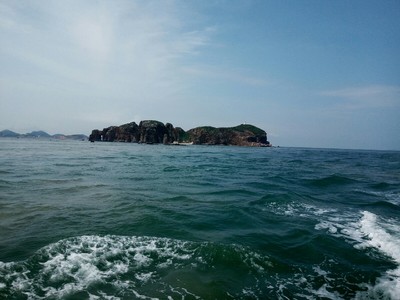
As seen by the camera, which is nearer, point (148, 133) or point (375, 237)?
point (375, 237)

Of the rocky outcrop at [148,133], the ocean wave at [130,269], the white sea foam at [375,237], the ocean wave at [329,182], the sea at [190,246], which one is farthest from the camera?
the rocky outcrop at [148,133]

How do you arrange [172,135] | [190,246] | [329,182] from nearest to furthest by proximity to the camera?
[190,246] < [329,182] < [172,135]

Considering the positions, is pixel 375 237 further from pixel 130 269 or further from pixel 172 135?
pixel 172 135

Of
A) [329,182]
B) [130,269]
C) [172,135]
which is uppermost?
[172,135]

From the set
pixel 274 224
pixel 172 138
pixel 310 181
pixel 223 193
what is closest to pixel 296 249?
pixel 274 224

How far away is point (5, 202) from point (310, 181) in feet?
82.0

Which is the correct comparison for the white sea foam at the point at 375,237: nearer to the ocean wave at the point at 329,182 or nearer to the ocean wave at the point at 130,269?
the ocean wave at the point at 130,269

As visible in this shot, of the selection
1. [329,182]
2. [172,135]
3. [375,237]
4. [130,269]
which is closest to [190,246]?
[130,269]

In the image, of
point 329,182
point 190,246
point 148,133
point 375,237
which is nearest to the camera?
point 190,246

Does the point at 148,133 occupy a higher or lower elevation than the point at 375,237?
higher

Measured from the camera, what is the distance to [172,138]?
182500 millimetres

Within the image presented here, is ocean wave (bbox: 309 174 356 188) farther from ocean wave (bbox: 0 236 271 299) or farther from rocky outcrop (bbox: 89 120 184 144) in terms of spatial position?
rocky outcrop (bbox: 89 120 184 144)

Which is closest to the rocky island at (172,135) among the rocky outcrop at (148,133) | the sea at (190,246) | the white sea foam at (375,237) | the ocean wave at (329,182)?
the rocky outcrop at (148,133)

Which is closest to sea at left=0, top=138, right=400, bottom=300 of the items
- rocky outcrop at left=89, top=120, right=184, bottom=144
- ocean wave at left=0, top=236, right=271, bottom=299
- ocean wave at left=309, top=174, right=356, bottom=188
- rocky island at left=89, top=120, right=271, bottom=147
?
ocean wave at left=0, top=236, right=271, bottom=299
